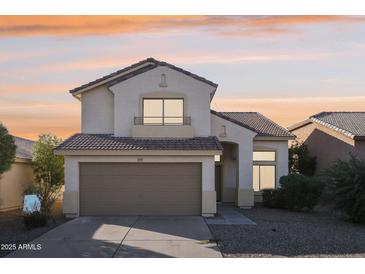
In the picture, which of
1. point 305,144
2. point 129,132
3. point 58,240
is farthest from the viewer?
point 305,144

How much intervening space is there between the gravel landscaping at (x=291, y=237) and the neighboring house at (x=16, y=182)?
35.6 feet

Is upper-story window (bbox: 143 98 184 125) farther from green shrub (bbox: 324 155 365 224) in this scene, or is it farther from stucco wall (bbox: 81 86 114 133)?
green shrub (bbox: 324 155 365 224)

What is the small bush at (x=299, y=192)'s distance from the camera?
82.6ft

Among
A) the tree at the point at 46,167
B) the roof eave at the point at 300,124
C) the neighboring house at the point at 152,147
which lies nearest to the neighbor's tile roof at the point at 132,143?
the neighboring house at the point at 152,147

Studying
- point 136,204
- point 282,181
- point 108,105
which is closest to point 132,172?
point 136,204

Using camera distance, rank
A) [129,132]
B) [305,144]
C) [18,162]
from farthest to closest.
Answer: [305,144] < [18,162] < [129,132]

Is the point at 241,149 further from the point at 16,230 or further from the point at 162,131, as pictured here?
the point at 16,230

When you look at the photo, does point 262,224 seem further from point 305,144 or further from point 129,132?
Answer: point 305,144

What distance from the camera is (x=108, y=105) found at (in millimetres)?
25141

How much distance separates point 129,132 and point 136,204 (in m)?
3.17

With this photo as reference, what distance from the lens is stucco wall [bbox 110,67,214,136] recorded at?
24.6 meters

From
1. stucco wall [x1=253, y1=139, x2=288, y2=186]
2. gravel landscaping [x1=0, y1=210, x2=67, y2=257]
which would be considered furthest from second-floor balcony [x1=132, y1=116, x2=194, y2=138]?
stucco wall [x1=253, y1=139, x2=288, y2=186]

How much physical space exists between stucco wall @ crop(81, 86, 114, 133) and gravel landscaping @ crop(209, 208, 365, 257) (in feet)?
22.7

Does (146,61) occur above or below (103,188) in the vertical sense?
above
